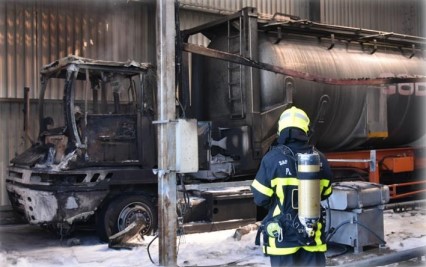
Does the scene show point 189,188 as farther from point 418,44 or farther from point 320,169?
point 418,44

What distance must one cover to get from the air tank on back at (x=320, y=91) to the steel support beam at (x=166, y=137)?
2645 mm

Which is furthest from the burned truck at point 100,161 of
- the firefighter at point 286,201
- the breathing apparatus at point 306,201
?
the breathing apparatus at point 306,201

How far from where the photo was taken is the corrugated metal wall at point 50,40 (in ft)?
30.0

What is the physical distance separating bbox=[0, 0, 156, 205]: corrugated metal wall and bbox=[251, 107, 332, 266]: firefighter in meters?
5.95

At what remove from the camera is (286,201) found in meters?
3.80

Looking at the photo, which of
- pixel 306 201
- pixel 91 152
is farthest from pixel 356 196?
pixel 91 152

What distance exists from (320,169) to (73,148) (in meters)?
4.11

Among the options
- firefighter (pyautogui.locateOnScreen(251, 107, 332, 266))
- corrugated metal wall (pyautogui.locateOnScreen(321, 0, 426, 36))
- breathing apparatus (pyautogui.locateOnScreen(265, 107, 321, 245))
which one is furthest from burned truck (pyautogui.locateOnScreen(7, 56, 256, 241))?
corrugated metal wall (pyautogui.locateOnScreen(321, 0, 426, 36))

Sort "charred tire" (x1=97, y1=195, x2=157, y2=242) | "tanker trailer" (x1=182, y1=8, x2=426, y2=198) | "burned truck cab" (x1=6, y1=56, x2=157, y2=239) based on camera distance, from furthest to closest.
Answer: "tanker trailer" (x1=182, y1=8, x2=426, y2=198) → "charred tire" (x1=97, y1=195, x2=157, y2=242) → "burned truck cab" (x1=6, y1=56, x2=157, y2=239)

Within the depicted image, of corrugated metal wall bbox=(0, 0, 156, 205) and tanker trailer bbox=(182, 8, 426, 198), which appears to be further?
corrugated metal wall bbox=(0, 0, 156, 205)

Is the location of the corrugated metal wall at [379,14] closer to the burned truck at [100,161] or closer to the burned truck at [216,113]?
the burned truck at [216,113]

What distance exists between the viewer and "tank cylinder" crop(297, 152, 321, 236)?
358 cm

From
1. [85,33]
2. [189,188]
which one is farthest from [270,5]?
[189,188]

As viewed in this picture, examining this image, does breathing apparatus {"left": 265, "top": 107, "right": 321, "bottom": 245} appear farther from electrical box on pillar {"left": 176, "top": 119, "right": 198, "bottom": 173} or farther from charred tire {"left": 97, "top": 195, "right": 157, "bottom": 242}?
charred tire {"left": 97, "top": 195, "right": 157, "bottom": 242}
